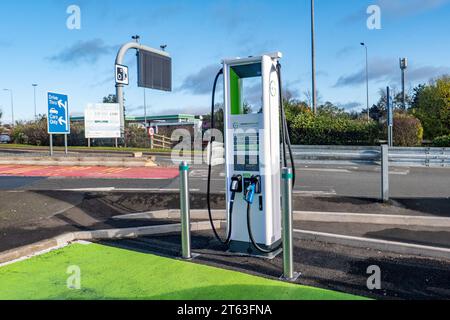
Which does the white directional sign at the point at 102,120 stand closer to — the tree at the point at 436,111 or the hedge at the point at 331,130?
the hedge at the point at 331,130

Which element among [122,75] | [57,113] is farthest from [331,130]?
[57,113]

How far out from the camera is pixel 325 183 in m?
11.6

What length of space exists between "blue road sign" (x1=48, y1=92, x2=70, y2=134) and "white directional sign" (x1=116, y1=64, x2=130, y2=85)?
19.4ft

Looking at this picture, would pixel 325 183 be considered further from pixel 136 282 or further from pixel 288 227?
pixel 136 282

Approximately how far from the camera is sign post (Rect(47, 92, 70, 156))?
58.0 ft

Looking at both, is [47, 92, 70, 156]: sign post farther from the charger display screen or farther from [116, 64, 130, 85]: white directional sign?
the charger display screen

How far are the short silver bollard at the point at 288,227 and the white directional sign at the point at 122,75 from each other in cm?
2135

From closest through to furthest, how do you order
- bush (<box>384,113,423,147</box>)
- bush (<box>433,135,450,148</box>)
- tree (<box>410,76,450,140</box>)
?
bush (<box>433,135,450,148</box>)
bush (<box>384,113,423,147</box>)
tree (<box>410,76,450,140</box>)

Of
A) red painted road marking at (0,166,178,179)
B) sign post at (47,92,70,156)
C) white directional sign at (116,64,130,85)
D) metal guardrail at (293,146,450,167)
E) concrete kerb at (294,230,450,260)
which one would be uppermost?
white directional sign at (116,64,130,85)

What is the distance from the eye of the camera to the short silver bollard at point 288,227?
420 centimetres

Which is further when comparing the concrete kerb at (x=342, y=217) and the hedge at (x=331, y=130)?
the hedge at (x=331, y=130)

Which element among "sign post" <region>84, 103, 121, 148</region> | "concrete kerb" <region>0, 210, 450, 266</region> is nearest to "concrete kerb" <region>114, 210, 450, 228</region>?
"concrete kerb" <region>0, 210, 450, 266</region>

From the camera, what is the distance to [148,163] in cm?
1666

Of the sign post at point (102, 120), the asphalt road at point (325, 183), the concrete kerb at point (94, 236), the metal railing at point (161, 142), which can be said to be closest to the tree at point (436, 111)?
the asphalt road at point (325, 183)
